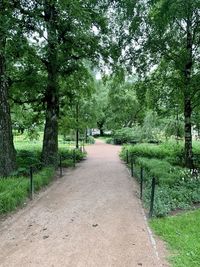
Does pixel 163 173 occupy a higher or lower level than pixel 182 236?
higher

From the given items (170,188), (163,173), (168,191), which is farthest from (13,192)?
(163,173)

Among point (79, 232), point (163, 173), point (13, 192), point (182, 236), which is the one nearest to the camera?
point (182, 236)

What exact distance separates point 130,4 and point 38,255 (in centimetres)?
1052

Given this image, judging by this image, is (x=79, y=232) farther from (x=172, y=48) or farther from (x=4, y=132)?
(x=172, y=48)

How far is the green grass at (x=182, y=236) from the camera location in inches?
197

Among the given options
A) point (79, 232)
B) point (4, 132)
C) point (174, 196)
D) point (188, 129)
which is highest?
point (188, 129)

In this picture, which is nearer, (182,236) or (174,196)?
(182,236)

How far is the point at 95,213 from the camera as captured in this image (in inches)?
302

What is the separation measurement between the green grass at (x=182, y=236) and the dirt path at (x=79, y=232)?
0.30 meters

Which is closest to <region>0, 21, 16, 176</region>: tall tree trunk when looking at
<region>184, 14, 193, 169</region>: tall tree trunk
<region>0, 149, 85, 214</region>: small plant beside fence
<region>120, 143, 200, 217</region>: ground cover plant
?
<region>0, 149, 85, 214</region>: small plant beside fence

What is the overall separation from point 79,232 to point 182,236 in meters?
1.97

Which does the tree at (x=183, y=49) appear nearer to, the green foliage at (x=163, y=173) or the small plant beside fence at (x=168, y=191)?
the green foliage at (x=163, y=173)

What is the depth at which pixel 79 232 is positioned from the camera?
6.28m

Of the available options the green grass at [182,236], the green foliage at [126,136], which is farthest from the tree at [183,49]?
the green foliage at [126,136]
